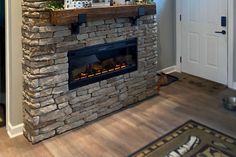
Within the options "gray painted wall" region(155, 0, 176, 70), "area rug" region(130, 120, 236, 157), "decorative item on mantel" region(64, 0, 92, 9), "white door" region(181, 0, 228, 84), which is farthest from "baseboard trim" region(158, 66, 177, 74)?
"decorative item on mantel" region(64, 0, 92, 9)

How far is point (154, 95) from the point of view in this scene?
4.21 metres

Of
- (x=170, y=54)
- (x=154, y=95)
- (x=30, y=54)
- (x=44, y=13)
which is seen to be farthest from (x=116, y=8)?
(x=170, y=54)

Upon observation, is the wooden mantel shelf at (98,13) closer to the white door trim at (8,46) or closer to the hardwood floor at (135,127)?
the white door trim at (8,46)

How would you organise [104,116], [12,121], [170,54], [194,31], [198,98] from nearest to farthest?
[12,121]
[104,116]
[198,98]
[194,31]
[170,54]

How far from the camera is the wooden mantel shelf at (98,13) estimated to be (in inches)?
109

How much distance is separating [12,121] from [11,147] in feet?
1.09

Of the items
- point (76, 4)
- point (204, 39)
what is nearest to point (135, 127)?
point (76, 4)

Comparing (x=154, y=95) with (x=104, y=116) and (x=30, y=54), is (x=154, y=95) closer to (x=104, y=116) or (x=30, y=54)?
(x=104, y=116)

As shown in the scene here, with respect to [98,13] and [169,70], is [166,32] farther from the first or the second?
[98,13]

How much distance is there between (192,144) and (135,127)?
2.39ft

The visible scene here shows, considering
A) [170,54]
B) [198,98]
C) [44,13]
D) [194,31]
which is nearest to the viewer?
[44,13]

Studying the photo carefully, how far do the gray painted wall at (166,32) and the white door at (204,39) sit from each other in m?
0.20

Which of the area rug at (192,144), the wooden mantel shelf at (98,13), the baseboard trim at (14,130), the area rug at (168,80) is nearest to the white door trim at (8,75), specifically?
the baseboard trim at (14,130)

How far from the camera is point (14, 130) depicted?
3.15 meters
